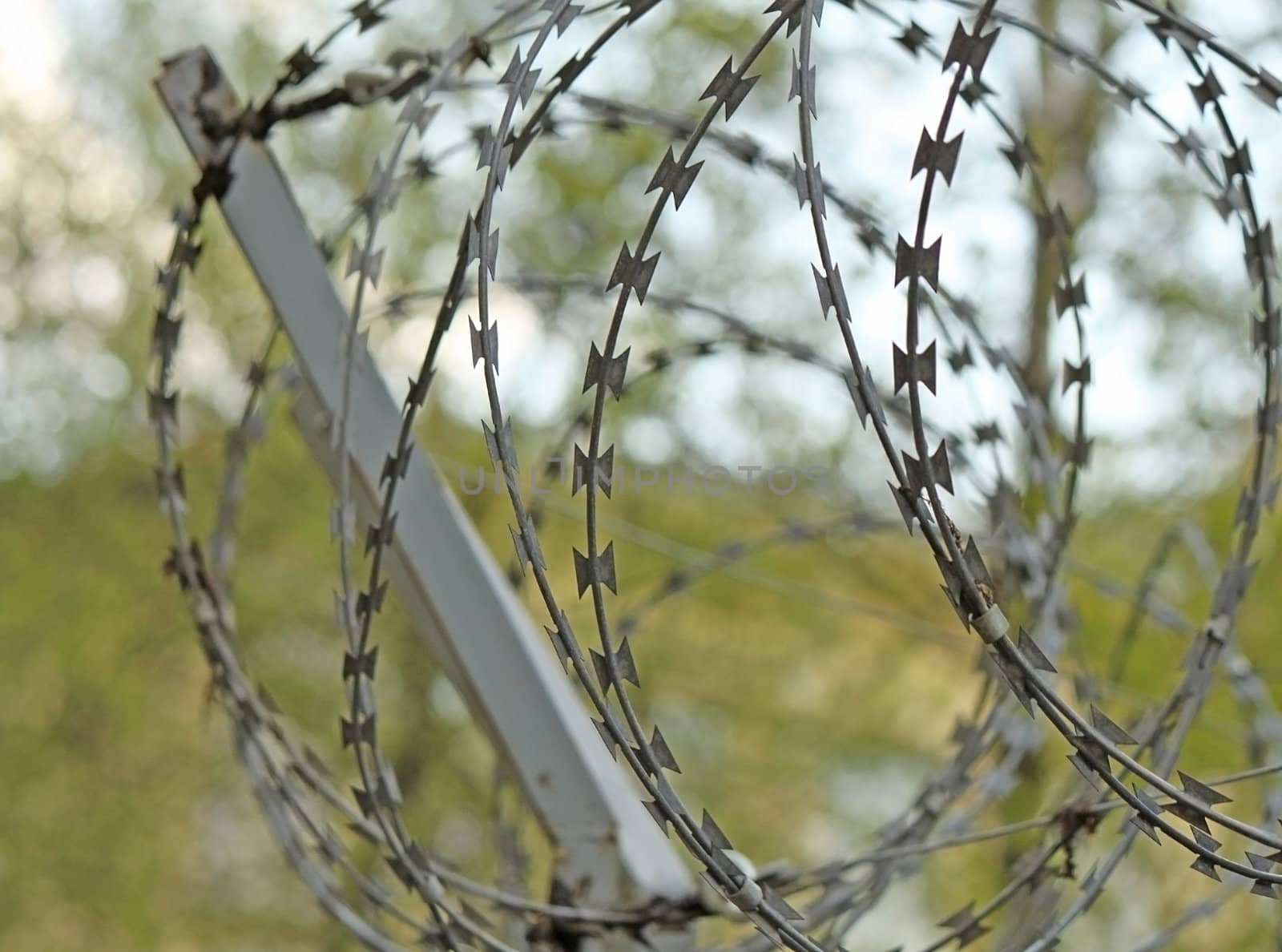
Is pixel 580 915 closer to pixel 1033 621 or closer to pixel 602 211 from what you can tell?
pixel 1033 621

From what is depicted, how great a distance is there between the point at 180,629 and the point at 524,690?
270 centimetres

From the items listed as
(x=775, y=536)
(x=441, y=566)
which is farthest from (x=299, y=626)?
(x=441, y=566)

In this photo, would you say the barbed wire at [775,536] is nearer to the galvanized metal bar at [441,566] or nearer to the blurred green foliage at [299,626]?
the galvanized metal bar at [441,566]

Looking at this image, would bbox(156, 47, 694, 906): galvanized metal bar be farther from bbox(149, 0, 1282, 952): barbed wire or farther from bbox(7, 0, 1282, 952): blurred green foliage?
bbox(7, 0, 1282, 952): blurred green foliage

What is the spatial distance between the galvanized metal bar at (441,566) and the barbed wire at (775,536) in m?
0.02

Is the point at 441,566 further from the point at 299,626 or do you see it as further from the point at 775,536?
the point at 299,626

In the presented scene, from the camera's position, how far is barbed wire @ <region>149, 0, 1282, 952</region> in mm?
679

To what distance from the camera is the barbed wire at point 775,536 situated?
2.23 ft

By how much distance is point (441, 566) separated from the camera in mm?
1114

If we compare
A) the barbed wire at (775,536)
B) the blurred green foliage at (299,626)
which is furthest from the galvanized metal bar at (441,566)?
the blurred green foliage at (299,626)

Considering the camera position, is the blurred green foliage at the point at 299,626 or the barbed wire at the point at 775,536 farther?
the blurred green foliage at the point at 299,626

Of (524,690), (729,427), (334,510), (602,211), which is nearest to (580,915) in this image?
(524,690)

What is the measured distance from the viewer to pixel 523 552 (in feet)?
2.48

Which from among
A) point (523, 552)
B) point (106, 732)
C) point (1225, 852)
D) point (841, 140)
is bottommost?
point (523, 552)
